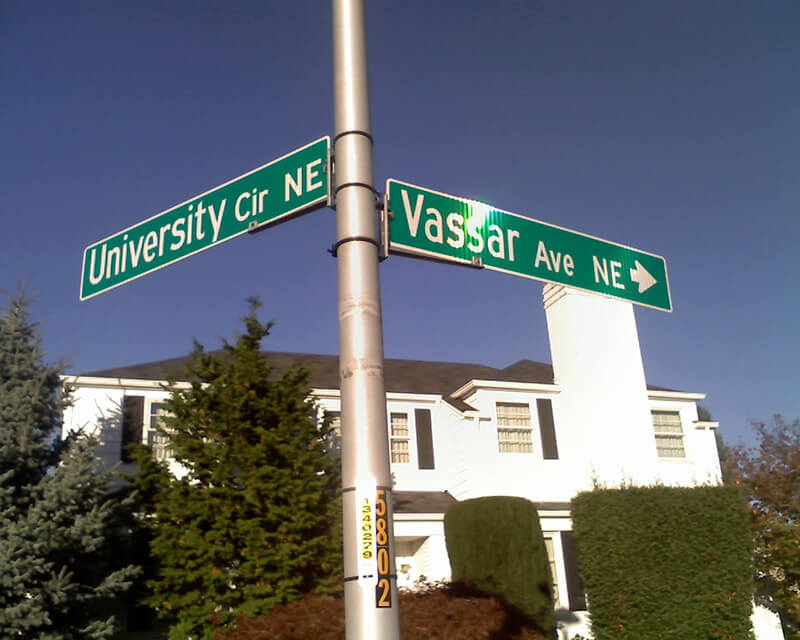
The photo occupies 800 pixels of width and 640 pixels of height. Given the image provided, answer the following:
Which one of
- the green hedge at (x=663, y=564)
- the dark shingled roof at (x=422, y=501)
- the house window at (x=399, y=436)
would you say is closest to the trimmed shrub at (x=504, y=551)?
the green hedge at (x=663, y=564)

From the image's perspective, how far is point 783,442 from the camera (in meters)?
23.0

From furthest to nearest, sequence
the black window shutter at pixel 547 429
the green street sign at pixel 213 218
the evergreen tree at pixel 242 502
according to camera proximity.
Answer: the black window shutter at pixel 547 429 < the evergreen tree at pixel 242 502 < the green street sign at pixel 213 218

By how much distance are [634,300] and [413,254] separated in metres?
2.10

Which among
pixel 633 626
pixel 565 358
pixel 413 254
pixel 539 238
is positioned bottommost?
pixel 633 626

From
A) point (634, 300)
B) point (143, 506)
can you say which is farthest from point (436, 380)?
point (634, 300)

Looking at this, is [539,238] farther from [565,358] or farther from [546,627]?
[565,358]

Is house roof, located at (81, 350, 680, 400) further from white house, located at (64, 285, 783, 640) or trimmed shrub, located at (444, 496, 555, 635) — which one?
trimmed shrub, located at (444, 496, 555, 635)

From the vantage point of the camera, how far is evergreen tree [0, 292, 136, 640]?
11.9m

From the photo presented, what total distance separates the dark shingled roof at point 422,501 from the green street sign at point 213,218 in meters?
15.3

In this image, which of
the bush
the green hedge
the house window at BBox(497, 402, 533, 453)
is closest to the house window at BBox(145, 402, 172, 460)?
the house window at BBox(497, 402, 533, 453)

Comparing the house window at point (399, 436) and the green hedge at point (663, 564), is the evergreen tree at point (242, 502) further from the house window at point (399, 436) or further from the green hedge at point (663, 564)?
the house window at point (399, 436)

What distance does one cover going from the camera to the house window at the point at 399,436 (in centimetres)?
2303

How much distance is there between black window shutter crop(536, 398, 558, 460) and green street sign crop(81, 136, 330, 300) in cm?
1885

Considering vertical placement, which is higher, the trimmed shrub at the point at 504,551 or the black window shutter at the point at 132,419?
the black window shutter at the point at 132,419
